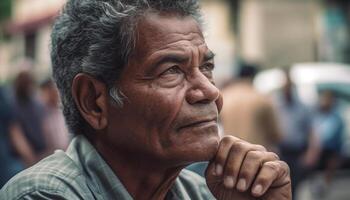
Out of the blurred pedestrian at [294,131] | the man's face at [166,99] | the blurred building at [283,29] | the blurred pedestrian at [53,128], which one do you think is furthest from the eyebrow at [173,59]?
the blurred building at [283,29]

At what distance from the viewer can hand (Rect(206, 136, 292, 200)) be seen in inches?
104

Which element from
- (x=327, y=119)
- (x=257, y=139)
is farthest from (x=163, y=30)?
(x=327, y=119)

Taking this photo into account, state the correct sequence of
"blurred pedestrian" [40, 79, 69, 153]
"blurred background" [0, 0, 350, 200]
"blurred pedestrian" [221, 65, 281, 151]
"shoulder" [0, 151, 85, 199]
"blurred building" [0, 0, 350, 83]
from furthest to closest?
1. "blurred building" [0, 0, 350, 83]
2. "blurred pedestrian" [40, 79, 69, 153]
3. "blurred background" [0, 0, 350, 200]
4. "blurred pedestrian" [221, 65, 281, 151]
5. "shoulder" [0, 151, 85, 199]

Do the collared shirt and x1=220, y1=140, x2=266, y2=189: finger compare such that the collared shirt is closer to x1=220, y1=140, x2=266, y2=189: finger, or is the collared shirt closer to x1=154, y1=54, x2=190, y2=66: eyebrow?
x1=220, y1=140, x2=266, y2=189: finger

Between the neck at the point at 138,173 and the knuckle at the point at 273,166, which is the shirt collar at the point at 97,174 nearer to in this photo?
the neck at the point at 138,173

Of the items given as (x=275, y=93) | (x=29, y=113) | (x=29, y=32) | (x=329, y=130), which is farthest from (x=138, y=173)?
(x=29, y=32)

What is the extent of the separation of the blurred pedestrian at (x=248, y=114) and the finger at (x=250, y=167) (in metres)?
4.46

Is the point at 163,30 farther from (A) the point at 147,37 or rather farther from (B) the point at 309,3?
(B) the point at 309,3

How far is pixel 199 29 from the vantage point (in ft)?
8.84

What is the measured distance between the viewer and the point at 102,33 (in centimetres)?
258

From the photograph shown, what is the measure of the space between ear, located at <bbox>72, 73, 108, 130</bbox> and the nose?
11.0 inches

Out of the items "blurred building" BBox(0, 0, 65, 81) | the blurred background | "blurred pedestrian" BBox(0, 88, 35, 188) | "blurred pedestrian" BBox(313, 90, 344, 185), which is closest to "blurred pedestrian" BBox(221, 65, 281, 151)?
the blurred background

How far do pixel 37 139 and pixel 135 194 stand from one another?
6058 mm

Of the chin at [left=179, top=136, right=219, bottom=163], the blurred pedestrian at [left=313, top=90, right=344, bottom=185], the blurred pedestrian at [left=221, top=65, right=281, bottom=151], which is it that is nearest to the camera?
→ the chin at [left=179, top=136, right=219, bottom=163]
